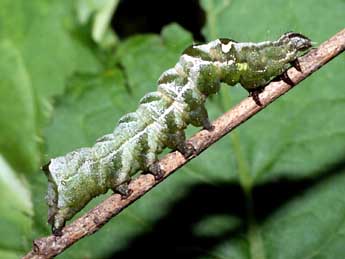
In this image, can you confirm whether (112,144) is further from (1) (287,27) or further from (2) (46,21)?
(2) (46,21)

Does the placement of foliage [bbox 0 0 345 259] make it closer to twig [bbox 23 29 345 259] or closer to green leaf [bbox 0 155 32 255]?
green leaf [bbox 0 155 32 255]

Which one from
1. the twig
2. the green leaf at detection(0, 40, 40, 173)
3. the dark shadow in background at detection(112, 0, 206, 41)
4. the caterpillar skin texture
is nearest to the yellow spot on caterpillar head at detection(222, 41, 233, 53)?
the caterpillar skin texture

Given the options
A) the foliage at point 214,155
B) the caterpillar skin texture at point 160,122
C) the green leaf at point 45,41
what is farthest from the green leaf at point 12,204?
the caterpillar skin texture at point 160,122

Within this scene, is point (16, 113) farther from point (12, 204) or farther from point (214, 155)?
point (214, 155)

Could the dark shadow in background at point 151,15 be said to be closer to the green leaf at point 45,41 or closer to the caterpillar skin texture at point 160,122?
the green leaf at point 45,41

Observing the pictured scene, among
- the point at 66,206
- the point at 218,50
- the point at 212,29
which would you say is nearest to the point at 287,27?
the point at 212,29

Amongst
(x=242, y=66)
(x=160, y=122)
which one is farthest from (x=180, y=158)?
(x=242, y=66)
